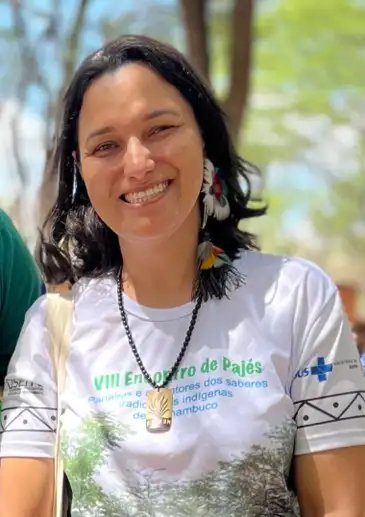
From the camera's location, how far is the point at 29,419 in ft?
4.15

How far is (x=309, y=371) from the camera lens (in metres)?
1.19

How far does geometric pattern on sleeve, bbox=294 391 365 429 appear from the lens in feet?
3.81

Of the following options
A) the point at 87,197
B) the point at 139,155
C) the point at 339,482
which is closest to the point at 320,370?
the point at 339,482

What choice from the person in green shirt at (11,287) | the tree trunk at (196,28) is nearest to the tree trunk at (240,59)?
the tree trunk at (196,28)

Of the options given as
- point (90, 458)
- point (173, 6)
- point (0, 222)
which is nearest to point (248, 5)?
point (173, 6)

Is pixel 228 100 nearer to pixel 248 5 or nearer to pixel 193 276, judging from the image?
pixel 248 5

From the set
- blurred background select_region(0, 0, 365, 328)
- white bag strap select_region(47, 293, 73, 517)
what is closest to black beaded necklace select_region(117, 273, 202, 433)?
white bag strap select_region(47, 293, 73, 517)

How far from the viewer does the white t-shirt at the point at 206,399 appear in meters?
1.17

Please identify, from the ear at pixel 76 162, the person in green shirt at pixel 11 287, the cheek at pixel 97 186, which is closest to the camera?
the cheek at pixel 97 186

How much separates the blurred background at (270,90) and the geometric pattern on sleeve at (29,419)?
11.6ft

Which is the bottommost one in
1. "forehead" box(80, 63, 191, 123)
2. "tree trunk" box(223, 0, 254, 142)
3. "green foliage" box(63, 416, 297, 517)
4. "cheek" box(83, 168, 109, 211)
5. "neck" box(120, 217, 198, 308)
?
"green foliage" box(63, 416, 297, 517)

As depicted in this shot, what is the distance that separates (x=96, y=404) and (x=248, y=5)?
4641 millimetres

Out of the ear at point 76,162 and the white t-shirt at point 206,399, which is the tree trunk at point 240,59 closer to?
the ear at point 76,162

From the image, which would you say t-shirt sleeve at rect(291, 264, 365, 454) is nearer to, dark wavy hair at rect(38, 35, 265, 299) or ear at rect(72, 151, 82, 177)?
dark wavy hair at rect(38, 35, 265, 299)
